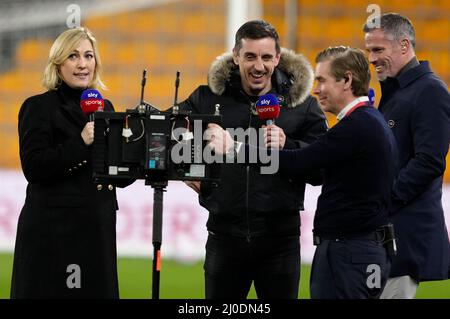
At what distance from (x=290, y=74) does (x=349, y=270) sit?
1.04 metres

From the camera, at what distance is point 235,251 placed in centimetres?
398

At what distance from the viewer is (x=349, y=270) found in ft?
11.1

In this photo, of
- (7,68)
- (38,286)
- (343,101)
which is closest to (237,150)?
(343,101)

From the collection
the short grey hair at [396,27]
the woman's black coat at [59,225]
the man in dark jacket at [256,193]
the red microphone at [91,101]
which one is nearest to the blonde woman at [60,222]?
the woman's black coat at [59,225]

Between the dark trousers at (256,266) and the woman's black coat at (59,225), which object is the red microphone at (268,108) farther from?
the woman's black coat at (59,225)

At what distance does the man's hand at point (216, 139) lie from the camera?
3.34 meters

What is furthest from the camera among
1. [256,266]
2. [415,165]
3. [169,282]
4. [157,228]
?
[169,282]

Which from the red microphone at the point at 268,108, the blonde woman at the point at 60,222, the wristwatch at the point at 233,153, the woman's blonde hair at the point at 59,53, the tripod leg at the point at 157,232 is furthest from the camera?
the woman's blonde hair at the point at 59,53

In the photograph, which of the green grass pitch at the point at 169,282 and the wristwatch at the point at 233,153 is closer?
the wristwatch at the point at 233,153

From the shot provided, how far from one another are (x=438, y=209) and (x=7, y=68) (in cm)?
711

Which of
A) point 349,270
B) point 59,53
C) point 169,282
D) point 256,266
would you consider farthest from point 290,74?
point 169,282

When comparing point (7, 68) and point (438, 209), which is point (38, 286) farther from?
point (7, 68)

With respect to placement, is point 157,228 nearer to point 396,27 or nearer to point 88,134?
point 88,134

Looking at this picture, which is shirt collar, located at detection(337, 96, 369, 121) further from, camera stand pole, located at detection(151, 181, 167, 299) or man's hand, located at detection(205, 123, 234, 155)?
camera stand pole, located at detection(151, 181, 167, 299)
